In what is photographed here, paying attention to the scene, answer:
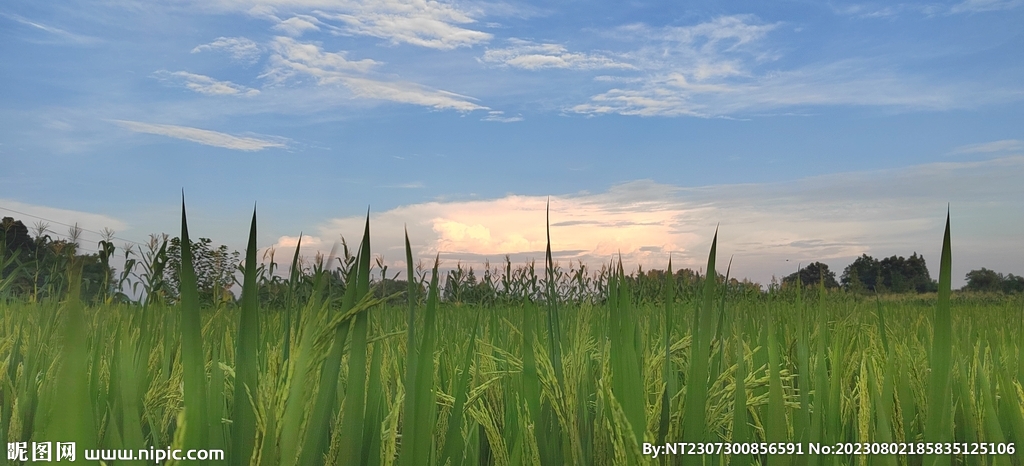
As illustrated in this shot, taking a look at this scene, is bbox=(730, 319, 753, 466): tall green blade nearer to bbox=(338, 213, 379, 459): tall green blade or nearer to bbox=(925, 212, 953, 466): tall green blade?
bbox=(925, 212, 953, 466): tall green blade

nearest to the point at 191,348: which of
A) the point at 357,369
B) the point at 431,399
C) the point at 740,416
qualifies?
the point at 357,369

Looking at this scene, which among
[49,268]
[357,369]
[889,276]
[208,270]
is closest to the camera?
[357,369]

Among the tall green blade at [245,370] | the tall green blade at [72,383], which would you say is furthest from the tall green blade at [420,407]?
the tall green blade at [72,383]

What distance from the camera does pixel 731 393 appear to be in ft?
4.36

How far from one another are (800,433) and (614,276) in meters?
0.60

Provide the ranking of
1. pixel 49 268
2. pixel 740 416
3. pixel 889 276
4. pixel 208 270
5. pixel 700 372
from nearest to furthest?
pixel 700 372 → pixel 740 416 → pixel 49 268 → pixel 208 270 → pixel 889 276

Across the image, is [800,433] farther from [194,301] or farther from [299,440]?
[194,301]

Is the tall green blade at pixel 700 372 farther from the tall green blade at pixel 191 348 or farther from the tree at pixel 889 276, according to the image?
the tree at pixel 889 276

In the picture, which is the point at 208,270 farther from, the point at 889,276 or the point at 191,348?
the point at 889,276

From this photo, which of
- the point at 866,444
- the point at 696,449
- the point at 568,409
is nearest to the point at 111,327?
the point at 568,409

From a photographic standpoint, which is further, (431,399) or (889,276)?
(889,276)

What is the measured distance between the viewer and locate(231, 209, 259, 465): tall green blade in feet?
2.85

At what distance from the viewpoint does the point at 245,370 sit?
94 cm

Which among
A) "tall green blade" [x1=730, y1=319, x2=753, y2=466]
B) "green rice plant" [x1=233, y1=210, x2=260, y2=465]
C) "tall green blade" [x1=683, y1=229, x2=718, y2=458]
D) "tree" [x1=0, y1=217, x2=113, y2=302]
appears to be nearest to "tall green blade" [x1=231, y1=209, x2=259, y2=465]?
"green rice plant" [x1=233, y1=210, x2=260, y2=465]
